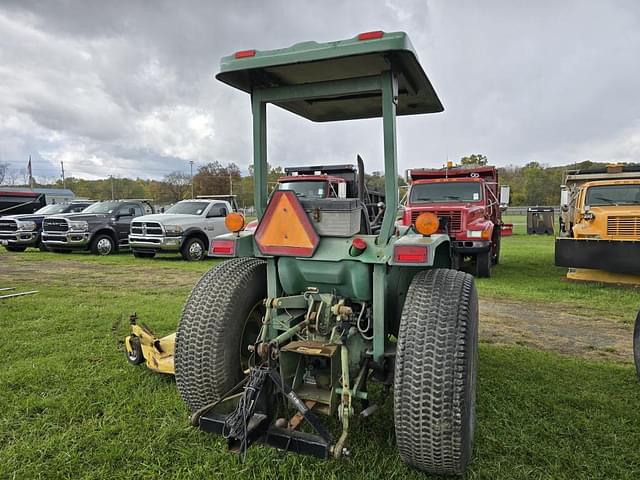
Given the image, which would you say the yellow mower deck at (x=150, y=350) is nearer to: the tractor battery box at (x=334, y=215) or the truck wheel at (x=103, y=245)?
the tractor battery box at (x=334, y=215)

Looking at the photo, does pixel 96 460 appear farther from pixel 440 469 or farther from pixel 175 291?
pixel 175 291

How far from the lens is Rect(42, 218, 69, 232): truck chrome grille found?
12698 mm

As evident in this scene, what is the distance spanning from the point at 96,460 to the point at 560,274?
963cm

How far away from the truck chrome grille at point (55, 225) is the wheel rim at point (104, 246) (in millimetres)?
957

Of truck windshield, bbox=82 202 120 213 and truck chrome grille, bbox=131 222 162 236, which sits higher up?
truck windshield, bbox=82 202 120 213

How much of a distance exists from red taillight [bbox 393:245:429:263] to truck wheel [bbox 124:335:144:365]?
7.86ft

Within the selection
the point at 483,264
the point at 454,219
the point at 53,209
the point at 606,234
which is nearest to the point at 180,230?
the point at 53,209

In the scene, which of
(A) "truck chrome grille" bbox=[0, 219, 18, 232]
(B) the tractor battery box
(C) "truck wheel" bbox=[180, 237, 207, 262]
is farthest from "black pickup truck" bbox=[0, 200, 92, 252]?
(B) the tractor battery box

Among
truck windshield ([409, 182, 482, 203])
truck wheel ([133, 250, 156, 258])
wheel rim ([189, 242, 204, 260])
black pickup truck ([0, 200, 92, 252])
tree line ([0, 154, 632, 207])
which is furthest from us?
tree line ([0, 154, 632, 207])

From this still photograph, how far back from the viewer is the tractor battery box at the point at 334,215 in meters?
2.68

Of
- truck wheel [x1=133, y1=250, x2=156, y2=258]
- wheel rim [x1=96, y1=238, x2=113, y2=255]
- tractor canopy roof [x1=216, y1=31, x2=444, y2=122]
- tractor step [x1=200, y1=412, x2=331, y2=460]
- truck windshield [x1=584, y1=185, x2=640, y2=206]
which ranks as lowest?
tractor step [x1=200, y1=412, x2=331, y2=460]

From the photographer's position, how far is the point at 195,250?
39.6 feet

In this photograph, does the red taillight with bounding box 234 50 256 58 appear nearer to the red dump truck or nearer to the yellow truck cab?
the red dump truck

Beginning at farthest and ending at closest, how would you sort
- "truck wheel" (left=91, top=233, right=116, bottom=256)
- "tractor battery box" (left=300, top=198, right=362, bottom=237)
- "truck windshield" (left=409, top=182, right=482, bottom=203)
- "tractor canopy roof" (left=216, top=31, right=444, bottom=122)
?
1. "truck wheel" (left=91, top=233, right=116, bottom=256)
2. "truck windshield" (left=409, top=182, right=482, bottom=203)
3. "tractor battery box" (left=300, top=198, right=362, bottom=237)
4. "tractor canopy roof" (left=216, top=31, right=444, bottom=122)
